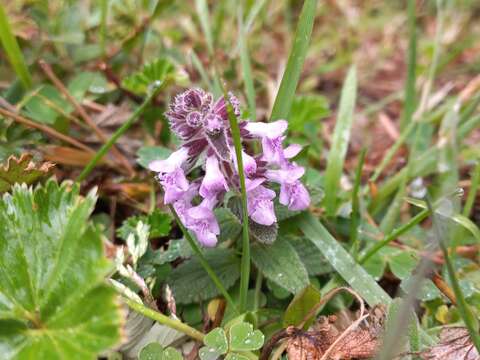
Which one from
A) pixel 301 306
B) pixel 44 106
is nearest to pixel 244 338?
pixel 301 306

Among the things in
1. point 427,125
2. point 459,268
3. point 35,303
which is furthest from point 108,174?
point 427,125

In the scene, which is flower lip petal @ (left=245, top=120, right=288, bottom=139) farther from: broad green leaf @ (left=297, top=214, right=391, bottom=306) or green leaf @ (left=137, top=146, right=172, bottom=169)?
green leaf @ (left=137, top=146, right=172, bottom=169)

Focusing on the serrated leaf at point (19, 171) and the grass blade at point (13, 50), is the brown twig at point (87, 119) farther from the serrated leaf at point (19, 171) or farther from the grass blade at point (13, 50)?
the serrated leaf at point (19, 171)

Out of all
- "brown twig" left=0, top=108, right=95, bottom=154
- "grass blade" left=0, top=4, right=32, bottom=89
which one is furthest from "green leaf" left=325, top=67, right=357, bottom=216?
"grass blade" left=0, top=4, right=32, bottom=89

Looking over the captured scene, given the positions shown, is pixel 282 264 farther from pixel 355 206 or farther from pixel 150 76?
pixel 150 76

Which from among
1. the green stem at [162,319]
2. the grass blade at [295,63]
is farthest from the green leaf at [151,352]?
the grass blade at [295,63]
